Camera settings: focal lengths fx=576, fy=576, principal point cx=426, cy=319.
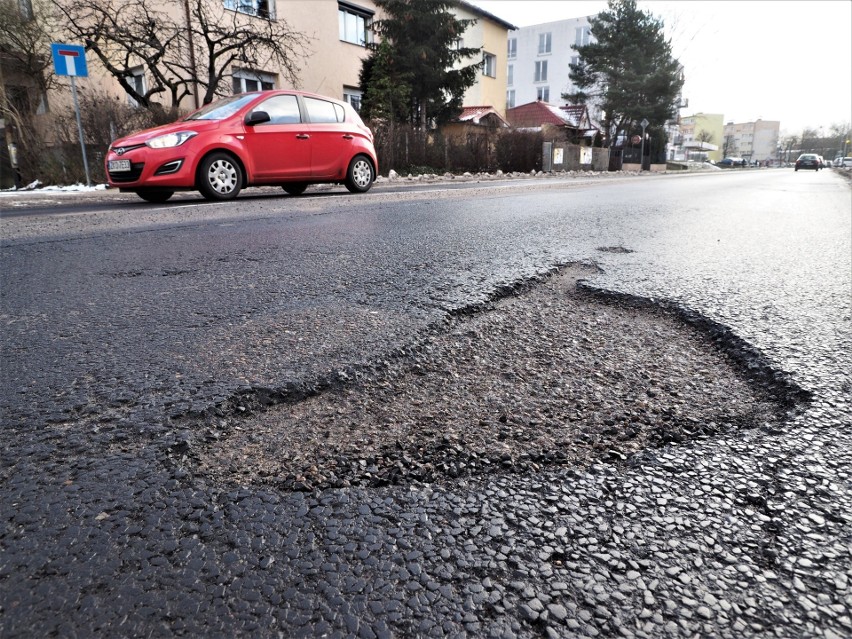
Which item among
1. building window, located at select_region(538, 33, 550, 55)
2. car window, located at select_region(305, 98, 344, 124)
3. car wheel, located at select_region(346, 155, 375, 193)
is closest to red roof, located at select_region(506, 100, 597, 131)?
building window, located at select_region(538, 33, 550, 55)

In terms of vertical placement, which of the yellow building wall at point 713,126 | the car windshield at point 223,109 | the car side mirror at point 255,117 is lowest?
the car side mirror at point 255,117

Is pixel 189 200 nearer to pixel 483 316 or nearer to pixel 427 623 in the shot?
pixel 483 316

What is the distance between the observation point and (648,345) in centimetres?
234

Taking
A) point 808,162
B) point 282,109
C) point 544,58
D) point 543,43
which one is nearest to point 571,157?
point 282,109

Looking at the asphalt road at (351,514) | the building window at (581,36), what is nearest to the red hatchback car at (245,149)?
the asphalt road at (351,514)

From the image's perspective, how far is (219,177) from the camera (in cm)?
861

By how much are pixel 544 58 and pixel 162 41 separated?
182 ft

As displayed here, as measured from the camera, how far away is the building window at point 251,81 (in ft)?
69.5

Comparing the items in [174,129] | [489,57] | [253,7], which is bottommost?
[174,129]

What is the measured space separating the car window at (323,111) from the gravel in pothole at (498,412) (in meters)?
8.28

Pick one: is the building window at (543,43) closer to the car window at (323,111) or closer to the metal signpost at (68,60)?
the car window at (323,111)

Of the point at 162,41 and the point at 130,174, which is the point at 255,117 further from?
the point at 162,41

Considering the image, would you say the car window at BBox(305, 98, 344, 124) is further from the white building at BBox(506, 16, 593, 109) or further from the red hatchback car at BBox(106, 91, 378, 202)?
the white building at BBox(506, 16, 593, 109)

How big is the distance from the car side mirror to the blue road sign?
489cm
